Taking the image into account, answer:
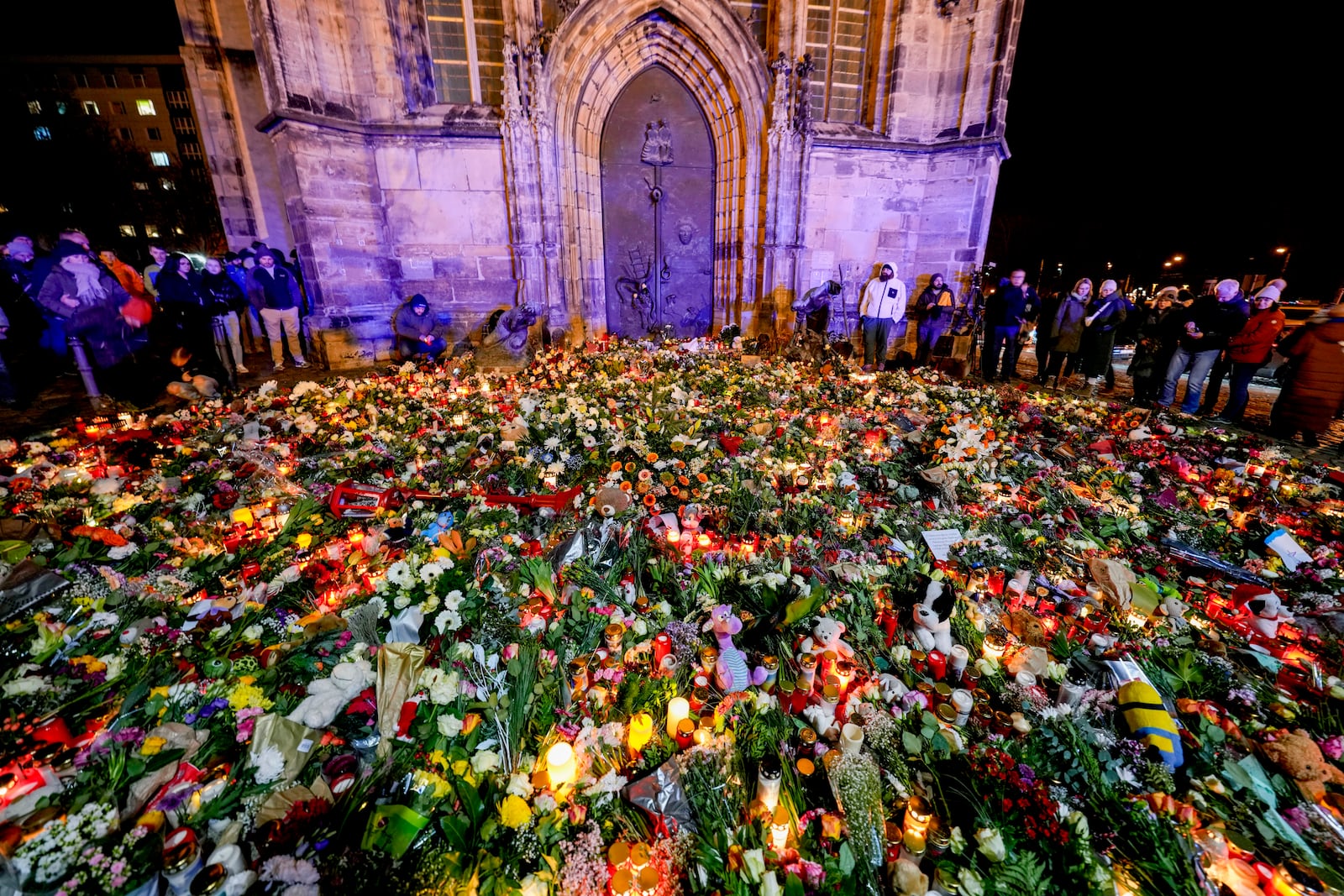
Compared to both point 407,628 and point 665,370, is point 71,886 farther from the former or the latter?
point 665,370

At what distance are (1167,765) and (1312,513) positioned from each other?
397 cm

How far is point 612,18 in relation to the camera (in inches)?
383

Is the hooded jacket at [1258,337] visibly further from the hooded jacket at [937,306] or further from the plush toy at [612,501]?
the plush toy at [612,501]

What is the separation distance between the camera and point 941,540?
12.3ft

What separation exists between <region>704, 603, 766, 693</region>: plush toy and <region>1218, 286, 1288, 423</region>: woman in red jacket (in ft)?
26.6

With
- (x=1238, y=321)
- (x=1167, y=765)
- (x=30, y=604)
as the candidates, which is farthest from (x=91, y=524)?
(x=1238, y=321)

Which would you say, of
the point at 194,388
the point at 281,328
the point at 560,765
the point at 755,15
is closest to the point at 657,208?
the point at 755,15

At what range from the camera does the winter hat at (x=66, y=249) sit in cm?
611

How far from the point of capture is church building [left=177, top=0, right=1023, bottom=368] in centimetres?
895

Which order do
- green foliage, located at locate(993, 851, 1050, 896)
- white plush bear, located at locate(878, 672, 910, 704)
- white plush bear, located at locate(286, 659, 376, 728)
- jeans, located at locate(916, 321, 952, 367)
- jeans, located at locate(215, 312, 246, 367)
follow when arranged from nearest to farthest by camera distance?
green foliage, located at locate(993, 851, 1050, 896) < white plush bear, located at locate(286, 659, 376, 728) < white plush bear, located at locate(878, 672, 910, 704) < jeans, located at locate(215, 312, 246, 367) < jeans, located at locate(916, 321, 952, 367)

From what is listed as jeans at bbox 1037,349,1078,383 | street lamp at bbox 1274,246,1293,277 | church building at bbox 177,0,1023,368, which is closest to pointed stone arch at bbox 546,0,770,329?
church building at bbox 177,0,1023,368

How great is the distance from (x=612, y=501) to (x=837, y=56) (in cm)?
1231

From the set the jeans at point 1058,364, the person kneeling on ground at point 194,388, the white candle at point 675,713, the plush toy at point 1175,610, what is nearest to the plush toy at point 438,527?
the white candle at point 675,713

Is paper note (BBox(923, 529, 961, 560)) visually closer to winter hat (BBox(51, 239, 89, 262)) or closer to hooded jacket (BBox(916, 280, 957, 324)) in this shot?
hooded jacket (BBox(916, 280, 957, 324))
